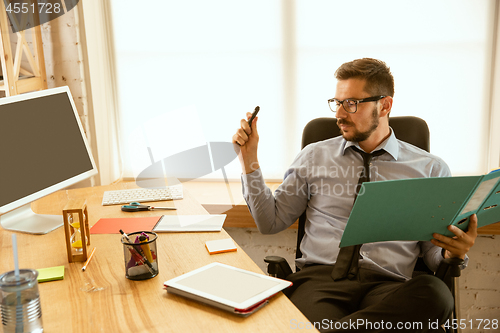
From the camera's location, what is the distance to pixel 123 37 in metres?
2.50

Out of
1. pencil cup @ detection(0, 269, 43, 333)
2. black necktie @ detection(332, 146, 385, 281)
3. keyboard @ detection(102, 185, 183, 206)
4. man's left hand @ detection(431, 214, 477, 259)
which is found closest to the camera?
pencil cup @ detection(0, 269, 43, 333)

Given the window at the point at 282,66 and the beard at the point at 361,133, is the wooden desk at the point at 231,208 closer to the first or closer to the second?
the window at the point at 282,66

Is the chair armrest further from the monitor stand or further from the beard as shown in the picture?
the monitor stand

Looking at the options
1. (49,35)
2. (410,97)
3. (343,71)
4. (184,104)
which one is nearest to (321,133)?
(343,71)

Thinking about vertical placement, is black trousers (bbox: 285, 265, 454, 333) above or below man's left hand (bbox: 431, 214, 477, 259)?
below

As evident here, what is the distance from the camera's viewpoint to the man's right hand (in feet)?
5.04

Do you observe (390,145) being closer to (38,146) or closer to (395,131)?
(395,131)

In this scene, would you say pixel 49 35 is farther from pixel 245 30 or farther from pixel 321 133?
pixel 321 133

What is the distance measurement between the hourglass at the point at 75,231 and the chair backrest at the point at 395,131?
80 cm

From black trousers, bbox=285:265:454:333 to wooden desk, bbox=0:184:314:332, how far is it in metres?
0.29

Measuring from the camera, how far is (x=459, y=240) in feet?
4.39

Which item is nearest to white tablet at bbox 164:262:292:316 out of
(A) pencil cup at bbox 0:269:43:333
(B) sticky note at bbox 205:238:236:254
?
(B) sticky note at bbox 205:238:236:254

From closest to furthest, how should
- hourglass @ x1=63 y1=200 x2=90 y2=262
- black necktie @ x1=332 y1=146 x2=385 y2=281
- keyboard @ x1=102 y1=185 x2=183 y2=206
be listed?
hourglass @ x1=63 y1=200 x2=90 y2=262, black necktie @ x1=332 y1=146 x2=385 y2=281, keyboard @ x1=102 y1=185 x2=183 y2=206

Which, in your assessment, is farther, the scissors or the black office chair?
the black office chair
